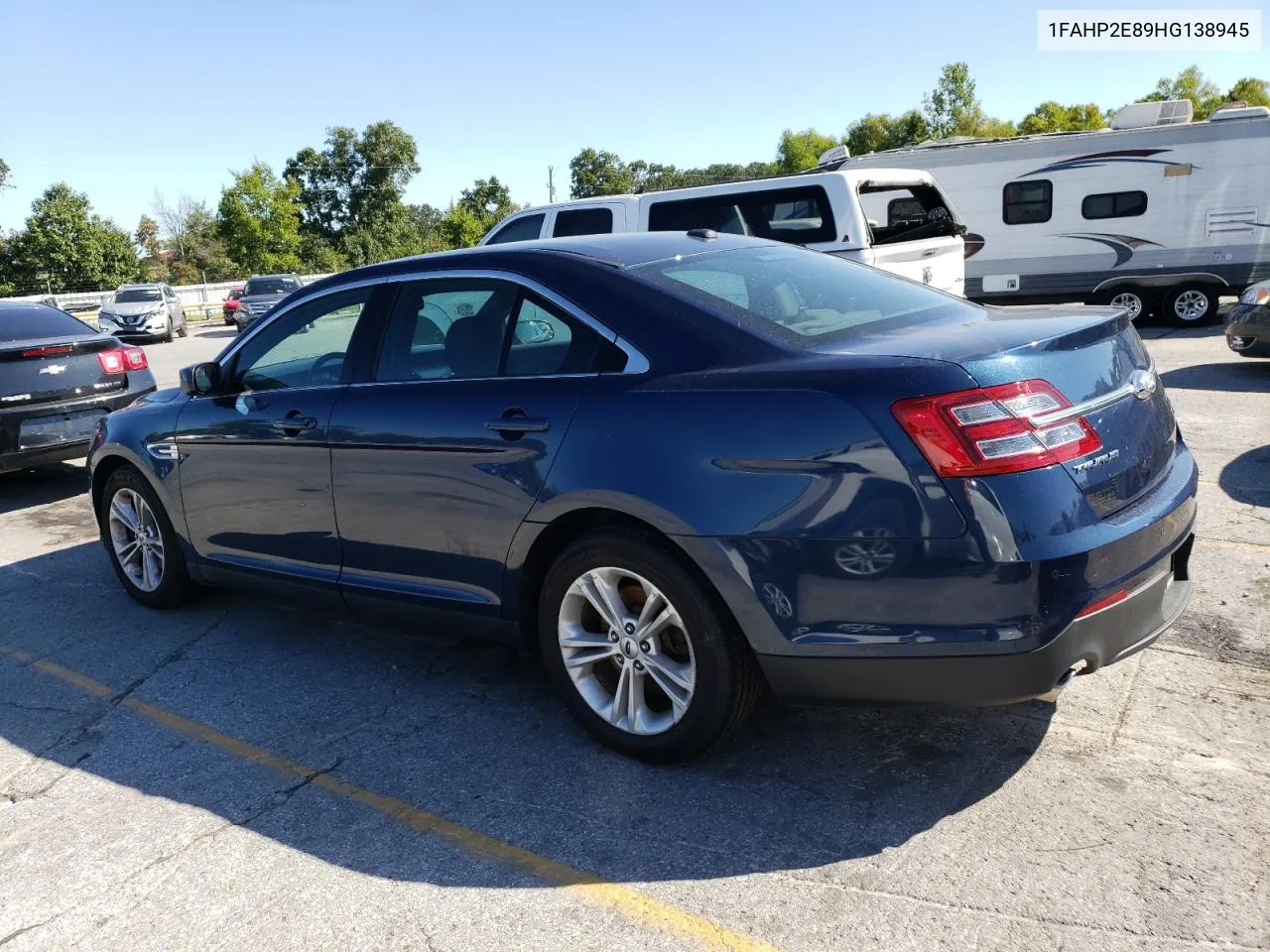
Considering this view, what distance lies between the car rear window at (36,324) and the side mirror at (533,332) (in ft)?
20.5

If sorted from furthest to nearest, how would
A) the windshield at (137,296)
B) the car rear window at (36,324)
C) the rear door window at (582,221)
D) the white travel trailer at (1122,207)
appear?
the windshield at (137,296) < the white travel trailer at (1122,207) < the rear door window at (582,221) < the car rear window at (36,324)

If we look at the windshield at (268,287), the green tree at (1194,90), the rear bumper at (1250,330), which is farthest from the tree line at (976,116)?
the rear bumper at (1250,330)

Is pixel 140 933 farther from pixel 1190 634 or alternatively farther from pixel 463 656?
pixel 1190 634

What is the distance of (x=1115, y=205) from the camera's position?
15281mm

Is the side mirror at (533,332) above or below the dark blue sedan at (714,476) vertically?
above

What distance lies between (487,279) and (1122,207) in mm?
14162

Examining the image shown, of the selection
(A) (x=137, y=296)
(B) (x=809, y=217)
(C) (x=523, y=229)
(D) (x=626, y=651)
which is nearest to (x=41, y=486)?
(C) (x=523, y=229)

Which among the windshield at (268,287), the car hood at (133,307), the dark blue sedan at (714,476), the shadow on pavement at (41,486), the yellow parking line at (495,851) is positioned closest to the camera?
the yellow parking line at (495,851)

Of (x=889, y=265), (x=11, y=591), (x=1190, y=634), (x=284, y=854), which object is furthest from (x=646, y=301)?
(x=889, y=265)

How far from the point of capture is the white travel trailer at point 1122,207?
47.6 feet

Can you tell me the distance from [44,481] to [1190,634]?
8.96 metres

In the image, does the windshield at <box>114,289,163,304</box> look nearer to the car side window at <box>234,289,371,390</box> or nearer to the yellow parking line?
the car side window at <box>234,289,371,390</box>

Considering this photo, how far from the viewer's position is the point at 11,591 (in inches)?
232

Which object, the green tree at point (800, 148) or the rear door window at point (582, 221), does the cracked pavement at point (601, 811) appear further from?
the green tree at point (800, 148)
